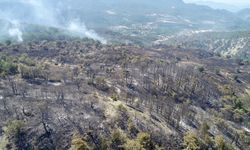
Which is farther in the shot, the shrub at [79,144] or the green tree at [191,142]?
the green tree at [191,142]

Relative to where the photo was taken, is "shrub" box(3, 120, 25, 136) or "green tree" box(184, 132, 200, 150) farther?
"green tree" box(184, 132, 200, 150)

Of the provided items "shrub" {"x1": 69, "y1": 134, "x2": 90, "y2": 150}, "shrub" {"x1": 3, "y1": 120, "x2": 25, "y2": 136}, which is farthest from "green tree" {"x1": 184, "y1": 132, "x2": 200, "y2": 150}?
"shrub" {"x1": 3, "y1": 120, "x2": 25, "y2": 136}

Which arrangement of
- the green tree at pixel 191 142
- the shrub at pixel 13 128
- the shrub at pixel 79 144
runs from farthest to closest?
1. the green tree at pixel 191 142
2. the shrub at pixel 13 128
3. the shrub at pixel 79 144

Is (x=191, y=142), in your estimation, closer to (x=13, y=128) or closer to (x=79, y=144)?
(x=79, y=144)

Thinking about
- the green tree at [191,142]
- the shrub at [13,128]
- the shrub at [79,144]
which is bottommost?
the green tree at [191,142]

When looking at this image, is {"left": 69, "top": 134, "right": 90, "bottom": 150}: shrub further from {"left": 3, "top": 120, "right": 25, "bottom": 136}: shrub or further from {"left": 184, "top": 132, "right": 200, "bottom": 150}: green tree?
{"left": 184, "top": 132, "right": 200, "bottom": 150}: green tree

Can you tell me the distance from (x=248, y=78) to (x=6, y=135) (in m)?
140

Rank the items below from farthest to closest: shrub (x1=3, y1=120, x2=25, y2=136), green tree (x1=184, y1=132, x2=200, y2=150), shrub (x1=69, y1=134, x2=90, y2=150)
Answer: green tree (x1=184, y1=132, x2=200, y2=150) < shrub (x1=3, y1=120, x2=25, y2=136) < shrub (x1=69, y1=134, x2=90, y2=150)

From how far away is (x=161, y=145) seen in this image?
83688 millimetres

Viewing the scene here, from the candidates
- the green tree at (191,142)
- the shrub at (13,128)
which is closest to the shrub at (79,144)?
the shrub at (13,128)

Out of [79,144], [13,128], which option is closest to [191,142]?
[79,144]

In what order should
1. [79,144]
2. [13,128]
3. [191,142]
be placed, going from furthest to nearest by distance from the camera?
1. [191,142]
2. [13,128]
3. [79,144]

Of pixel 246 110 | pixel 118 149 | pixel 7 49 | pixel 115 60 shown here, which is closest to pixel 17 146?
pixel 118 149

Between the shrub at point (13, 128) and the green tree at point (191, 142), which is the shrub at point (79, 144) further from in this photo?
the green tree at point (191, 142)
